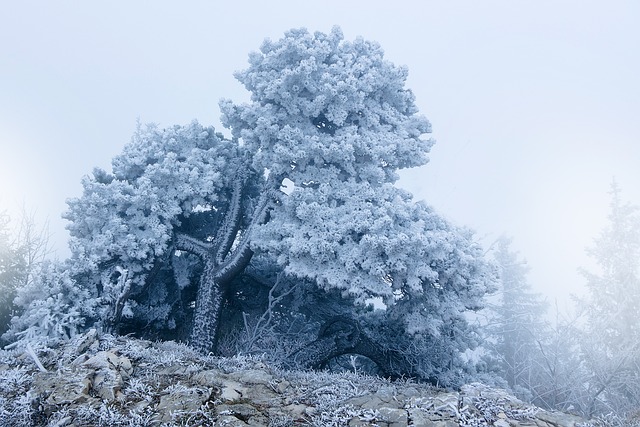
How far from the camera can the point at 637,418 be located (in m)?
5.32

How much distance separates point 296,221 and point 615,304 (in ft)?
38.4

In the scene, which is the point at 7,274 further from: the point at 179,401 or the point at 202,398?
the point at 202,398

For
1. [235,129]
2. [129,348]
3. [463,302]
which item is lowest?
[129,348]

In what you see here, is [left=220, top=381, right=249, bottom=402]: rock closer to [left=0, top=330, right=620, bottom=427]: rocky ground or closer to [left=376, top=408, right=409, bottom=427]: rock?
[left=0, top=330, right=620, bottom=427]: rocky ground

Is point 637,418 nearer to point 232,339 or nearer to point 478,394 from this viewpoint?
point 478,394

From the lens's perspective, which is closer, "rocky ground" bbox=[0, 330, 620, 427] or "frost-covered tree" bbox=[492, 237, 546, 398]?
"rocky ground" bbox=[0, 330, 620, 427]

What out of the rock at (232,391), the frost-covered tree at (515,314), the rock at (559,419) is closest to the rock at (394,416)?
the rock at (559,419)

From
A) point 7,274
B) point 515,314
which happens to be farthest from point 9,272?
point 515,314

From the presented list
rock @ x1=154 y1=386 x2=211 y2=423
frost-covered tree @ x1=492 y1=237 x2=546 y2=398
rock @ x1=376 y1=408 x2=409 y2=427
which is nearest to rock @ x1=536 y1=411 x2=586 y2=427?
rock @ x1=376 y1=408 x2=409 y2=427

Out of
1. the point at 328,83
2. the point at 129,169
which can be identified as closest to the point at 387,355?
the point at 328,83

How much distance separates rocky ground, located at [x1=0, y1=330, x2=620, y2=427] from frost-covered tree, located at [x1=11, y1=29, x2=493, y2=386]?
2276 millimetres

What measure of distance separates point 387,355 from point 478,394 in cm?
482

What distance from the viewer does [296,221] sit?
917 cm

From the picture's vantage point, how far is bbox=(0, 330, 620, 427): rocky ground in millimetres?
4980
